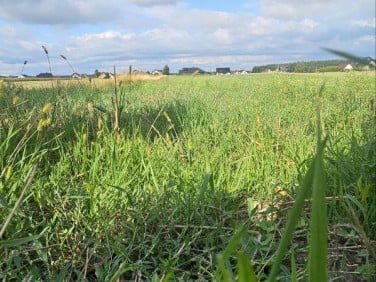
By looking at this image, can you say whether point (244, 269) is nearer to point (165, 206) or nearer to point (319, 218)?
point (319, 218)

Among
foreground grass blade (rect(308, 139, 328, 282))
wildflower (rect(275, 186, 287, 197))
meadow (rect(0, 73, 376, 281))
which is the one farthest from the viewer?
wildflower (rect(275, 186, 287, 197))

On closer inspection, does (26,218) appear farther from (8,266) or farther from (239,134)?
(239,134)

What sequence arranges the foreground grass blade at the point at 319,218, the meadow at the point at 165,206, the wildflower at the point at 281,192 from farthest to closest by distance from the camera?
the wildflower at the point at 281,192
the meadow at the point at 165,206
the foreground grass blade at the point at 319,218

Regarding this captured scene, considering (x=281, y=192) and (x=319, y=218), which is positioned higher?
(x=319, y=218)

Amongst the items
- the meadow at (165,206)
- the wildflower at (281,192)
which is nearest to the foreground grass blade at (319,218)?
the meadow at (165,206)

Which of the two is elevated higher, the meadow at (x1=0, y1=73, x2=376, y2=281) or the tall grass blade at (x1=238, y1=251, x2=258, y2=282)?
the tall grass blade at (x1=238, y1=251, x2=258, y2=282)

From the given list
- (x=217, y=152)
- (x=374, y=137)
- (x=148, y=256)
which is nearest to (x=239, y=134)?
(x=217, y=152)

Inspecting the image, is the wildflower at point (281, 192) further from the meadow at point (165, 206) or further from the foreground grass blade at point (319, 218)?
the foreground grass blade at point (319, 218)

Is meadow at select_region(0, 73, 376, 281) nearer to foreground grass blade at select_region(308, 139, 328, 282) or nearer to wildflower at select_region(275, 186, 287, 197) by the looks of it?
wildflower at select_region(275, 186, 287, 197)

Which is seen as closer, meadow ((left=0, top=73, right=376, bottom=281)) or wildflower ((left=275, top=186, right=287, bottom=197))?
meadow ((left=0, top=73, right=376, bottom=281))

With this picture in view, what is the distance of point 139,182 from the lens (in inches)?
76.3

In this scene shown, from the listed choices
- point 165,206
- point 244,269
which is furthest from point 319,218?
point 165,206

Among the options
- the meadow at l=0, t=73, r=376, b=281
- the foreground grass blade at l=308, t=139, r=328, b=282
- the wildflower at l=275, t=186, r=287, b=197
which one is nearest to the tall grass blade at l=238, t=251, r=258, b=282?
the foreground grass blade at l=308, t=139, r=328, b=282

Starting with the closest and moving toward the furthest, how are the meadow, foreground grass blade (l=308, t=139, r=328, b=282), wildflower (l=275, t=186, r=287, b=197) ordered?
foreground grass blade (l=308, t=139, r=328, b=282) → the meadow → wildflower (l=275, t=186, r=287, b=197)
